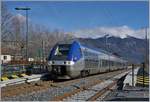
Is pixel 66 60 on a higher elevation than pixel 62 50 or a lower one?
lower

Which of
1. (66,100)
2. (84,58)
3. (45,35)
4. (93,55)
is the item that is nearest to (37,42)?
(45,35)

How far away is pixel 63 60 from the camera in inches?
1048

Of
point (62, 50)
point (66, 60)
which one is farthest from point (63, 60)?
point (62, 50)

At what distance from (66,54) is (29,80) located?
3.20 metres

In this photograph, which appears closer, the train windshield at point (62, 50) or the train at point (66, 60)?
the train at point (66, 60)

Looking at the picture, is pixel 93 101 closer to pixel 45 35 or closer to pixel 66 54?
pixel 66 54

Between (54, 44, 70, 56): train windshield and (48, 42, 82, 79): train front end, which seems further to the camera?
(54, 44, 70, 56): train windshield

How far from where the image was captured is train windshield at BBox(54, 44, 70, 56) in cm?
2712

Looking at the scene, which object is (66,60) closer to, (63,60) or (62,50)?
(63,60)

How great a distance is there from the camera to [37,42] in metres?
79.1

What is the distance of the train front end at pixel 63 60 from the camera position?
2658 centimetres

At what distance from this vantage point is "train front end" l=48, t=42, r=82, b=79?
26578mm

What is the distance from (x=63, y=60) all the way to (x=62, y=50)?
3.35ft

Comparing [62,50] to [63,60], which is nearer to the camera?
[63,60]
